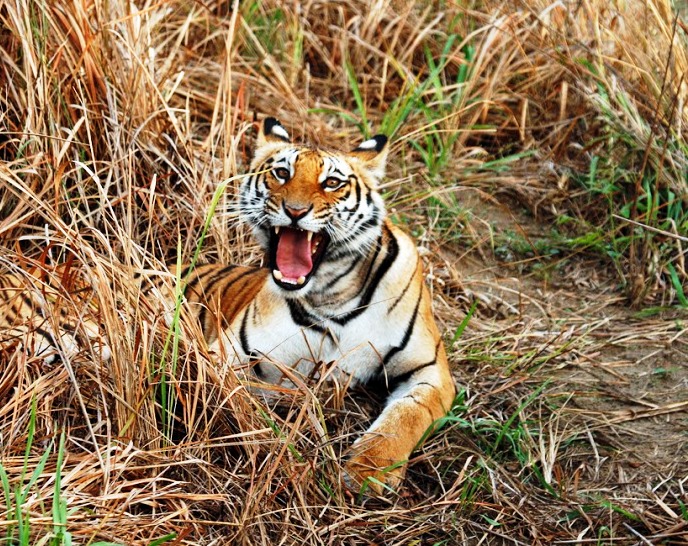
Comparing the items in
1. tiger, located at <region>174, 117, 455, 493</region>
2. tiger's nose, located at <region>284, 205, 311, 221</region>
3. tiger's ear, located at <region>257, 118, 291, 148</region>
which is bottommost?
tiger, located at <region>174, 117, 455, 493</region>

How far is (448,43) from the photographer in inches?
241

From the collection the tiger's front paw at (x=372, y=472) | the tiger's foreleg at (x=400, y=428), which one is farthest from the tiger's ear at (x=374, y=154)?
the tiger's front paw at (x=372, y=472)

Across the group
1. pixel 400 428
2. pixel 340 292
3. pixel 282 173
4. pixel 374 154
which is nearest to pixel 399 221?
pixel 374 154

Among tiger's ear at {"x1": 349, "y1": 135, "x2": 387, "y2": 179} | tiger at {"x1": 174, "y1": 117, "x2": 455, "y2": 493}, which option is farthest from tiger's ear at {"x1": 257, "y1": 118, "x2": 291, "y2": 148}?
tiger's ear at {"x1": 349, "y1": 135, "x2": 387, "y2": 179}

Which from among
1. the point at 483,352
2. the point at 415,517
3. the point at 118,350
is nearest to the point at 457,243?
the point at 483,352

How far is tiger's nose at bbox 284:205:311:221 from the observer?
3588 mm

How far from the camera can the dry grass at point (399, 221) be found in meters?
3.17

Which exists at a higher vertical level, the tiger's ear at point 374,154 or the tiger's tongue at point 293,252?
the tiger's ear at point 374,154

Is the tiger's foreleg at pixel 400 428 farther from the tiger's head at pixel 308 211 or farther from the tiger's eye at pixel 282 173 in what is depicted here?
the tiger's eye at pixel 282 173

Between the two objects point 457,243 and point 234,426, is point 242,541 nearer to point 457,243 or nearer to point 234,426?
point 234,426

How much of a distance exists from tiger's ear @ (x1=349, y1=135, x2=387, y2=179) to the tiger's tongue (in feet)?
1.47

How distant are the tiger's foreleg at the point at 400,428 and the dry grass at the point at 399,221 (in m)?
0.08

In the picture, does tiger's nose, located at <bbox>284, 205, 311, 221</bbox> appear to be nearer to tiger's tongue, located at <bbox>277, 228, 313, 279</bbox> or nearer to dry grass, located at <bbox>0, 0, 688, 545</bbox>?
tiger's tongue, located at <bbox>277, 228, 313, 279</bbox>

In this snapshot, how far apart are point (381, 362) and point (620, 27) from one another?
2667mm
